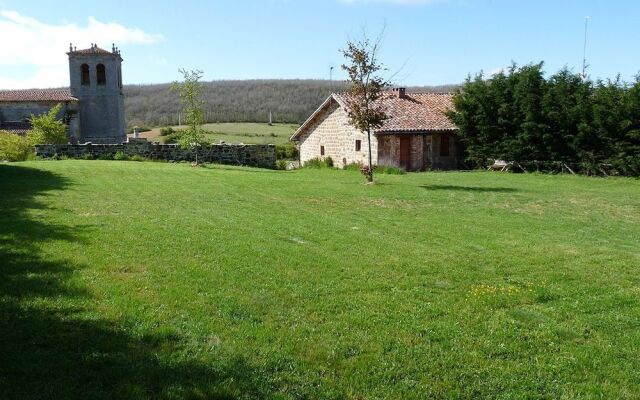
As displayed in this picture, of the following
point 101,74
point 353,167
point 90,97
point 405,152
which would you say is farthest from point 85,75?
point 405,152

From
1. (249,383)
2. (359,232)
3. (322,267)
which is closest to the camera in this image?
(249,383)

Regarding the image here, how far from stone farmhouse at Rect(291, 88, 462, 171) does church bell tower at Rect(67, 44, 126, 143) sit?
25320 millimetres

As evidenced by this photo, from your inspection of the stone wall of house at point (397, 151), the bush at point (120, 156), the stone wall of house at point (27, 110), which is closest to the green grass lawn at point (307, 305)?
the bush at point (120, 156)

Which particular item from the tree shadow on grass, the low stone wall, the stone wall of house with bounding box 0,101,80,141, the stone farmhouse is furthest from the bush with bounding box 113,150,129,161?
the stone wall of house with bounding box 0,101,80,141

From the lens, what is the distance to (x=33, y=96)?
5006 centimetres

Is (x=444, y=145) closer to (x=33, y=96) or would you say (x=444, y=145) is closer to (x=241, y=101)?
(x=33, y=96)

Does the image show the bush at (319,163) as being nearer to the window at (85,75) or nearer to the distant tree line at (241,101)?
the window at (85,75)

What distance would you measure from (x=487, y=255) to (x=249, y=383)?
578 cm

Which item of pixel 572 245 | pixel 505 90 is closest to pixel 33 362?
pixel 572 245

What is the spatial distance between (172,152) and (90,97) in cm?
2719

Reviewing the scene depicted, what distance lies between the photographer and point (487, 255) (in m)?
9.10

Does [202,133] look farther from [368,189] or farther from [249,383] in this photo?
[249,383]

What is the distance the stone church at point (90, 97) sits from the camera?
50.2 metres

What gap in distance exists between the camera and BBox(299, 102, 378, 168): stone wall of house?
32.7 m
